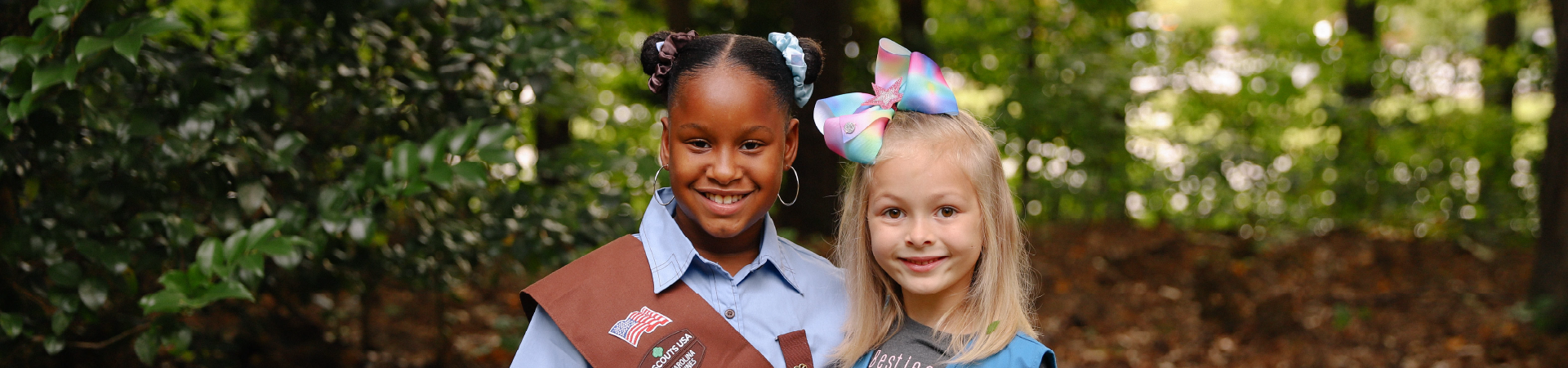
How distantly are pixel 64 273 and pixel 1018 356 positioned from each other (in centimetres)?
230

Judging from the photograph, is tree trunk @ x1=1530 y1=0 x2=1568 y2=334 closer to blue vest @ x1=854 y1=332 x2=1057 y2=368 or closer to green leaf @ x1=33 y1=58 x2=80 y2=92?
blue vest @ x1=854 y1=332 x2=1057 y2=368

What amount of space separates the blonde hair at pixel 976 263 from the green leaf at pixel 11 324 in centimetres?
199

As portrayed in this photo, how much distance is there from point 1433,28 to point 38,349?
1413cm

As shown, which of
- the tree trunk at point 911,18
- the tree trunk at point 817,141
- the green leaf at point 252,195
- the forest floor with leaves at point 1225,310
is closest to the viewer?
the green leaf at point 252,195

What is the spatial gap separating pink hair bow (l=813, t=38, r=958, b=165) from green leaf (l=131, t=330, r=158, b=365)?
5.90 ft

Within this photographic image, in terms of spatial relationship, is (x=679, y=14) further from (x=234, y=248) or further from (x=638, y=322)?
(x=638, y=322)

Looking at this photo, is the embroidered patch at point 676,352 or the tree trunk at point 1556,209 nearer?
the embroidered patch at point 676,352

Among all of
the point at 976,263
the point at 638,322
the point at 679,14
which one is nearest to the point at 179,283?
the point at 638,322

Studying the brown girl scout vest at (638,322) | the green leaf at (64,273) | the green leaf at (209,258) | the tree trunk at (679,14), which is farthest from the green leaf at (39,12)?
the tree trunk at (679,14)

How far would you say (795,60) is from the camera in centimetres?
183

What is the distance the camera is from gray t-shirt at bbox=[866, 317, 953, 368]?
1776 millimetres

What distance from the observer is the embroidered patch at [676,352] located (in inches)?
67.5

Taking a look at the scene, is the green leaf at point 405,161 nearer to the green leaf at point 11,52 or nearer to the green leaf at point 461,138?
the green leaf at point 461,138

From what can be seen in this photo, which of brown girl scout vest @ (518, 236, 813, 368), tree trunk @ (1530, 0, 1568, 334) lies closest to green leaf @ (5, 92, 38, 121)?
brown girl scout vest @ (518, 236, 813, 368)
